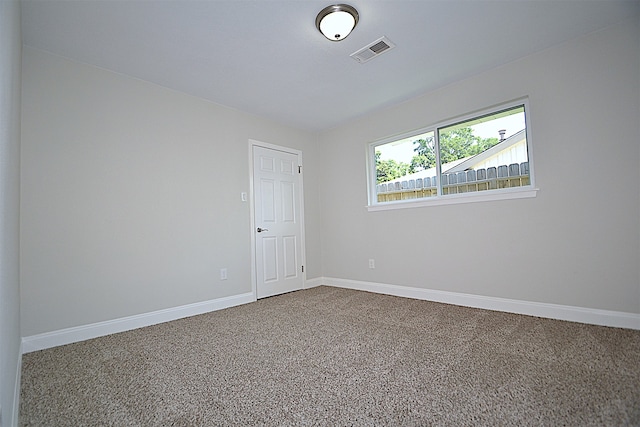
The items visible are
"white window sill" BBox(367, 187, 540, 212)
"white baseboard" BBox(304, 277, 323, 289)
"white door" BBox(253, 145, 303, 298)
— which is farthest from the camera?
"white baseboard" BBox(304, 277, 323, 289)

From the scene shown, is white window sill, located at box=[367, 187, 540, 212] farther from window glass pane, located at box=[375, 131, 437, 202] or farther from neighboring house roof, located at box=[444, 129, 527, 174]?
neighboring house roof, located at box=[444, 129, 527, 174]

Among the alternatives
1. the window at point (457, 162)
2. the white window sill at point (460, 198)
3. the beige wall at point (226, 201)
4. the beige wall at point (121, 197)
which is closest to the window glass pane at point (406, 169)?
the window at point (457, 162)

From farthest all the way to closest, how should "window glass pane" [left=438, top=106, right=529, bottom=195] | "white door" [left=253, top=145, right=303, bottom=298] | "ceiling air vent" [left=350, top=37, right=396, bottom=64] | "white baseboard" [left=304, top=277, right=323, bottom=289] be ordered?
"white baseboard" [left=304, top=277, right=323, bottom=289] → "white door" [left=253, top=145, right=303, bottom=298] → "window glass pane" [left=438, top=106, right=529, bottom=195] → "ceiling air vent" [left=350, top=37, right=396, bottom=64]

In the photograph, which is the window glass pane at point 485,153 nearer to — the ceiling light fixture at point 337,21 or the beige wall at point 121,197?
the ceiling light fixture at point 337,21

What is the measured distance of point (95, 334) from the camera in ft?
8.37

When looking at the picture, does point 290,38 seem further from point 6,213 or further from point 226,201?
point 6,213

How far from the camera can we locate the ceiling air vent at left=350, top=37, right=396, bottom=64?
8.22 ft

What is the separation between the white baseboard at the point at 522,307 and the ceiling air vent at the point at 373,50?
255 cm

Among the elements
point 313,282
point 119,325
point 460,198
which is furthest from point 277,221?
point 460,198

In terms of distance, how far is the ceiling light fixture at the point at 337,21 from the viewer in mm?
2096

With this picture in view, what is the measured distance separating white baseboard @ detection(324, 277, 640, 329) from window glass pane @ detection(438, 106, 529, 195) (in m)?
1.14

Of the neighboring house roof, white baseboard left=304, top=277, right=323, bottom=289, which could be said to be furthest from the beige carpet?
white baseboard left=304, top=277, right=323, bottom=289

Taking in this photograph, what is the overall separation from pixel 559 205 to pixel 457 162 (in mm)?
1067

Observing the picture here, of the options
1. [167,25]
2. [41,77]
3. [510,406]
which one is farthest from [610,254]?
[41,77]
